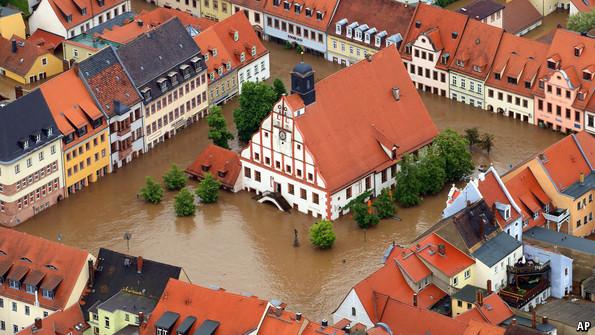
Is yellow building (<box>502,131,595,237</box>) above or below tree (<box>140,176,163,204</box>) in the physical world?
above

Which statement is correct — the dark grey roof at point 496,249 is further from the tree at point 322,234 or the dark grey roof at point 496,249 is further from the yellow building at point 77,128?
the yellow building at point 77,128

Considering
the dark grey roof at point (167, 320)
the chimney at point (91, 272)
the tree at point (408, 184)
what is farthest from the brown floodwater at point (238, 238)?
the dark grey roof at point (167, 320)

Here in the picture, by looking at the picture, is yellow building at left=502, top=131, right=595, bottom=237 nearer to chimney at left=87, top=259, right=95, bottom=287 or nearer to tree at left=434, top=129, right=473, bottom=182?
tree at left=434, top=129, right=473, bottom=182

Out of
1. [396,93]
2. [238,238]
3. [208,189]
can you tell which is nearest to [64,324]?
[238,238]

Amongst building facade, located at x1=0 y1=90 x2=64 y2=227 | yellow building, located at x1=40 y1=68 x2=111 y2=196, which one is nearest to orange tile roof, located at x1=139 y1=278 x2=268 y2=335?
building facade, located at x1=0 y1=90 x2=64 y2=227

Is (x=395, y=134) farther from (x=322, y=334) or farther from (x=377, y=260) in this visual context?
(x=322, y=334)
